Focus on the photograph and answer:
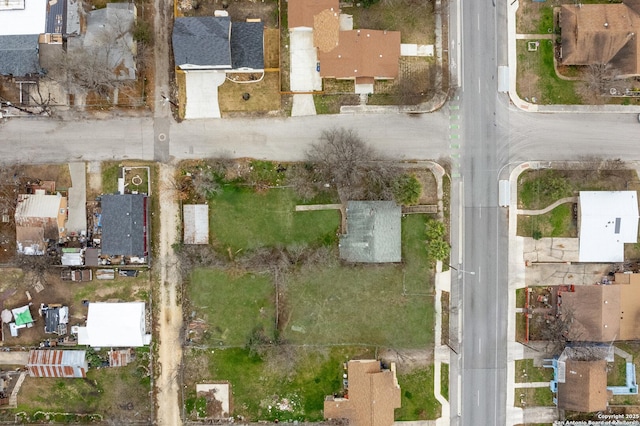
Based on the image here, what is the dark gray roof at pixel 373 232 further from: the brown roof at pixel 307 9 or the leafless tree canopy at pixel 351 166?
the brown roof at pixel 307 9

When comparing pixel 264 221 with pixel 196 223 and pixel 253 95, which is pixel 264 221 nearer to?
pixel 196 223

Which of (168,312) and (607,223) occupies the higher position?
(607,223)

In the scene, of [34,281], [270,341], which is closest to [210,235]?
[270,341]

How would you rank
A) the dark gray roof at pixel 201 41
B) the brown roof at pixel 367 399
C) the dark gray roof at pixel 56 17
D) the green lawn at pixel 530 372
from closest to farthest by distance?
the dark gray roof at pixel 201 41, the brown roof at pixel 367 399, the dark gray roof at pixel 56 17, the green lawn at pixel 530 372

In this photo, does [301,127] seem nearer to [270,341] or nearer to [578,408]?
[270,341]

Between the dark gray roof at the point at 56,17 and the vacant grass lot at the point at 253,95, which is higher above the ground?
the dark gray roof at the point at 56,17

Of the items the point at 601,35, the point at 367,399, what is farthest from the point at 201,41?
the point at 601,35

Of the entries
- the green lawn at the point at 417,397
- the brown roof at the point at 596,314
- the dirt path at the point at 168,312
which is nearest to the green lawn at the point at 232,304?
the dirt path at the point at 168,312
